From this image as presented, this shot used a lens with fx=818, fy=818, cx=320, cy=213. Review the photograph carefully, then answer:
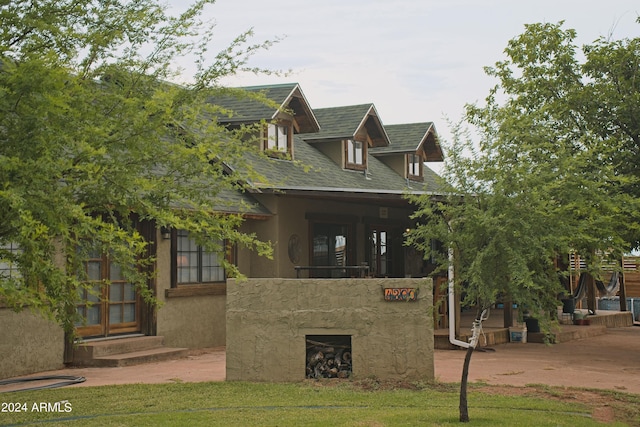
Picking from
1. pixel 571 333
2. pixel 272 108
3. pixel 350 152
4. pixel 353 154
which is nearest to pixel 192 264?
pixel 272 108

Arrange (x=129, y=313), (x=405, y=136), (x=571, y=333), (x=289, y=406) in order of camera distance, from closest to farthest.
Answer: (x=289, y=406), (x=129, y=313), (x=571, y=333), (x=405, y=136)

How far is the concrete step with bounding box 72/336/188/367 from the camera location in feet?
42.7

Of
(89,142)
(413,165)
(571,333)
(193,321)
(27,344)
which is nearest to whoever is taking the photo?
(89,142)

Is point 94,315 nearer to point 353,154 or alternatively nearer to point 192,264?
point 192,264

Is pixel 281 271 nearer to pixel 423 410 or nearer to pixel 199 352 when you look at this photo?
pixel 199 352

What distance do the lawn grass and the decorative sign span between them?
48.7 inches

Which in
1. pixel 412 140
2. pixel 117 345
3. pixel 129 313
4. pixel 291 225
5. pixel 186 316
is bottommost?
pixel 117 345

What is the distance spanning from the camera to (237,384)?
444 inches

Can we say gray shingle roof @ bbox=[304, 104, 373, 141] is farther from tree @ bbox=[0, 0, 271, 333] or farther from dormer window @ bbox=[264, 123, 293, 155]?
tree @ bbox=[0, 0, 271, 333]

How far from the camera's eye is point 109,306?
47.1 ft

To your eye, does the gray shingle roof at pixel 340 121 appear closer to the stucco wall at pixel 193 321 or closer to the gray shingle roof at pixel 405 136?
the gray shingle roof at pixel 405 136

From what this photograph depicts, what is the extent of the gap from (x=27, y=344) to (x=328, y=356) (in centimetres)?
451

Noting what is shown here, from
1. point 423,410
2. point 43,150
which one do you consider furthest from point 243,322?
point 43,150

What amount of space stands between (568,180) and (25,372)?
8.21 meters
